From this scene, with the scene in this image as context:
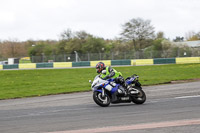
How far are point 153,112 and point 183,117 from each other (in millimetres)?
1234

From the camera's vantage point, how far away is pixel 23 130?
7.66m

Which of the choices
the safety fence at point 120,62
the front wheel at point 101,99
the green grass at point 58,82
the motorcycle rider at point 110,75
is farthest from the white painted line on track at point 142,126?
the safety fence at point 120,62

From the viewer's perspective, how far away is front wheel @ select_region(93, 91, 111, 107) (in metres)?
11.4

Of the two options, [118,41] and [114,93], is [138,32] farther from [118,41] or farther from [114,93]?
[114,93]

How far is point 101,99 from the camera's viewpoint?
11508 millimetres

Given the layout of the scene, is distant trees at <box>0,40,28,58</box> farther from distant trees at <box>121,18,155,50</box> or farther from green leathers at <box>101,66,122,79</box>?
green leathers at <box>101,66,122,79</box>

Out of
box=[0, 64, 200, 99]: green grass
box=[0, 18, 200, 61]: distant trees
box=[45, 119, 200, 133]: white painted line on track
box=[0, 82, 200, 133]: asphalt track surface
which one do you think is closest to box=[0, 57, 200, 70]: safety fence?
box=[0, 64, 200, 99]: green grass

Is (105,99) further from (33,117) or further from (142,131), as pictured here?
(142,131)

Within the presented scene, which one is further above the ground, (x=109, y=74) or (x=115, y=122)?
(x=109, y=74)

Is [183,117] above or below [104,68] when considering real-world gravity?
below

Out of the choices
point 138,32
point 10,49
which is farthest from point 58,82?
point 10,49

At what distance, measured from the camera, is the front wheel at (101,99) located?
1142 cm

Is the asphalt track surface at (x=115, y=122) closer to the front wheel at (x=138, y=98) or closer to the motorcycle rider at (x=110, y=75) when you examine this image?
the front wheel at (x=138, y=98)

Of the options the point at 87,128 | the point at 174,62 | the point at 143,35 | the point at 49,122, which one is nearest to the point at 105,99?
the point at 49,122
